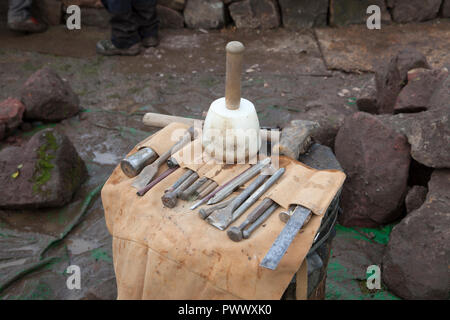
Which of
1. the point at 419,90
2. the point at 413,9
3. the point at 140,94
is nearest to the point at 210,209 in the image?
the point at 419,90

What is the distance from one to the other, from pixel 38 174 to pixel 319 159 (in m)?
2.15

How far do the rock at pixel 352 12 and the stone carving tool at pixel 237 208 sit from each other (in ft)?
14.8

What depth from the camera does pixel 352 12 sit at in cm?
587

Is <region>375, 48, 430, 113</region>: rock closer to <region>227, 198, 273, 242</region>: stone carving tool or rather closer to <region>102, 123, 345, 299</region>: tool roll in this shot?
<region>102, 123, 345, 299</region>: tool roll

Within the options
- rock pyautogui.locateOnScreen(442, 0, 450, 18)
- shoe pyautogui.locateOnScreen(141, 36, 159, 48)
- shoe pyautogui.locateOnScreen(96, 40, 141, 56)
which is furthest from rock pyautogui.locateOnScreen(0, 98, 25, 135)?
rock pyautogui.locateOnScreen(442, 0, 450, 18)

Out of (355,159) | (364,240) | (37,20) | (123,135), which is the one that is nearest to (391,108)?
(355,159)

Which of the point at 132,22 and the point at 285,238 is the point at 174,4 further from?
the point at 285,238

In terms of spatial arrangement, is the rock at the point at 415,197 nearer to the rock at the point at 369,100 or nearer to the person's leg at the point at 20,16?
the rock at the point at 369,100

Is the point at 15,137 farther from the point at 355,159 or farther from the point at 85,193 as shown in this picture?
the point at 355,159

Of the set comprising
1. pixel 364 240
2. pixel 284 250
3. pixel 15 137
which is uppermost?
pixel 284 250

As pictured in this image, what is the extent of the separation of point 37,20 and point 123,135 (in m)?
2.92

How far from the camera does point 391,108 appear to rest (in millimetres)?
3674

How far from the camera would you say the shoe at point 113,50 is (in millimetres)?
5500

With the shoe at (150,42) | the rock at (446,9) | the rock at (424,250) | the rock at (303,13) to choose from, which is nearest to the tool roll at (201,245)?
the rock at (424,250)
